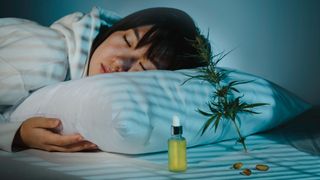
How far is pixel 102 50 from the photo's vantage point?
1.82 meters

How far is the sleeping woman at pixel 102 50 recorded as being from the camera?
1.68m

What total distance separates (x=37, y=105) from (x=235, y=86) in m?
0.55

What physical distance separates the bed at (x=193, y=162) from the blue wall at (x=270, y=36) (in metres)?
0.68

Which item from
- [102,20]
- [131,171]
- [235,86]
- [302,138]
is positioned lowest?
[131,171]

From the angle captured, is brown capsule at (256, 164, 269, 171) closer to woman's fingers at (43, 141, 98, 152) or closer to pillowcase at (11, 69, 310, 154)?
pillowcase at (11, 69, 310, 154)

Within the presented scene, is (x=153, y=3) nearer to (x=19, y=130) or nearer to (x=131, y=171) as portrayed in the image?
(x=19, y=130)

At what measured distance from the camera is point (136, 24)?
1.85 m

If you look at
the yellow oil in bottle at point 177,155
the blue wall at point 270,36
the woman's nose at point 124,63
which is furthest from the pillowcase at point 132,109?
the blue wall at point 270,36

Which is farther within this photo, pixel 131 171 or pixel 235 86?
pixel 235 86

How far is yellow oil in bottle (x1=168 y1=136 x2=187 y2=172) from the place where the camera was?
123 centimetres

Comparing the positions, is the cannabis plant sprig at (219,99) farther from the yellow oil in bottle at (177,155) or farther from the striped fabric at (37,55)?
the striped fabric at (37,55)

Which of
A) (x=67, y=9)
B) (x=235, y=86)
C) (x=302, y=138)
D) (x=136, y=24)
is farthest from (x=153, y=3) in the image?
(x=302, y=138)

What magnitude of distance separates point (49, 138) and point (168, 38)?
0.56 metres

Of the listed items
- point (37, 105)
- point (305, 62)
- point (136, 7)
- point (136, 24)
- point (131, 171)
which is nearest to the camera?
point (131, 171)
